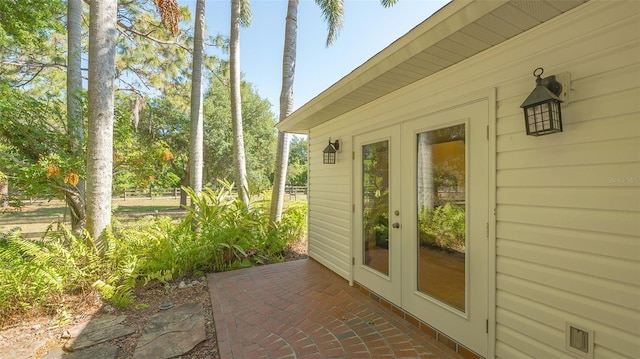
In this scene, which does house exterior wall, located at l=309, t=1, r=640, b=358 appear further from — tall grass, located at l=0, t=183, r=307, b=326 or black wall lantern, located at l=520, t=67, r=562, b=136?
tall grass, located at l=0, t=183, r=307, b=326

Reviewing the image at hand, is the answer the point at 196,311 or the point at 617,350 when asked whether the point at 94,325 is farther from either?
the point at 617,350

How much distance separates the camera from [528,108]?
1761 mm

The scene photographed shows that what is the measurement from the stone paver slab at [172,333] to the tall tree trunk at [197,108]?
2.99 metres

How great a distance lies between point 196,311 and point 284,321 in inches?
45.1

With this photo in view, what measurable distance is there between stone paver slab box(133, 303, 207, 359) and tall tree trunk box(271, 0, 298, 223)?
291 centimetres

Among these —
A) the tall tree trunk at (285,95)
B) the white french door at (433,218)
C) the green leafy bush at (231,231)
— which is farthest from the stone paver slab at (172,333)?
the tall tree trunk at (285,95)

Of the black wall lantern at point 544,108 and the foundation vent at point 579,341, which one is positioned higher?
the black wall lantern at point 544,108

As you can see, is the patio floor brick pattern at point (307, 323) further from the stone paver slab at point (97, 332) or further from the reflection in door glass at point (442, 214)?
the stone paver slab at point (97, 332)

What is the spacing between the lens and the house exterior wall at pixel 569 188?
1.46 metres

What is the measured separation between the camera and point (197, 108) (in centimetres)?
580

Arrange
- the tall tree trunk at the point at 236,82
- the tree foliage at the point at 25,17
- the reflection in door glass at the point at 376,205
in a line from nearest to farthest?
the reflection in door glass at the point at 376,205 < the tree foliage at the point at 25,17 < the tall tree trunk at the point at 236,82

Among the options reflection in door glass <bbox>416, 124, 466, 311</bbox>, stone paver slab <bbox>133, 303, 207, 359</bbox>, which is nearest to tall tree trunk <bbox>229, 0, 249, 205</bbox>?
stone paver slab <bbox>133, 303, 207, 359</bbox>

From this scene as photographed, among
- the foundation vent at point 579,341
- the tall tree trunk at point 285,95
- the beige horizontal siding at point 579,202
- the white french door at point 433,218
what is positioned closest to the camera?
the beige horizontal siding at point 579,202

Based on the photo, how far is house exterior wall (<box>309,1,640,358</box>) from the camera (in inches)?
57.6
